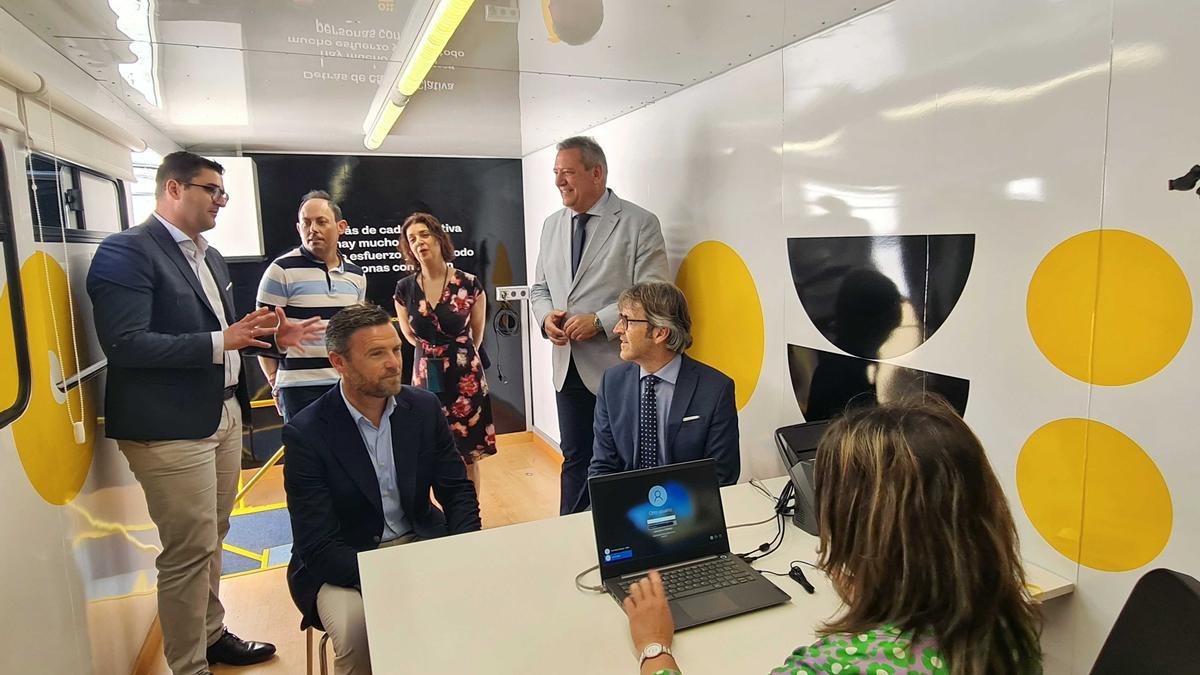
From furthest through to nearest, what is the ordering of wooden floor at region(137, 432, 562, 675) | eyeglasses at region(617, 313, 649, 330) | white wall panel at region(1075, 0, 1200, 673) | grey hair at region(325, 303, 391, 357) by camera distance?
1. wooden floor at region(137, 432, 562, 675)
2. eyeglasses at region(617, 313, 649, 330)
3. grey hair at region(325, 303, 391, 357)
4. white wall panel at region(1075, 0, 1200, 673)

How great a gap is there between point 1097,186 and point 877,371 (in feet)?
2.83

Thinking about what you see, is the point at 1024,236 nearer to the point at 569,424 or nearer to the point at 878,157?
the point at 878,157

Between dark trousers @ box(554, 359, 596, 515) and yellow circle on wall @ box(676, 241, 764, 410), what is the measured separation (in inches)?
25.9

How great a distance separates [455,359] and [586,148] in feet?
3.45

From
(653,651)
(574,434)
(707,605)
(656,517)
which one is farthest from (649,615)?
(574,434)

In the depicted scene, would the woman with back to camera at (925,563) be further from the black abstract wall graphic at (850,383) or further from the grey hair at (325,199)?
the grey hair at (325,199)

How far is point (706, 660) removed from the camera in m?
1.29

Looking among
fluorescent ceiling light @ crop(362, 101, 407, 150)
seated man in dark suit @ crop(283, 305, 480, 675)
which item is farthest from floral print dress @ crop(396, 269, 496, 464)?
fluorescent ceiling light @ crop(362, 101, 407, 150)

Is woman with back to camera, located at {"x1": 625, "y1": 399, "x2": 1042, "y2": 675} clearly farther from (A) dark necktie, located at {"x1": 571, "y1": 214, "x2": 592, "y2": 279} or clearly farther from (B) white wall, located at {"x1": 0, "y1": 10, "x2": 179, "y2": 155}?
(B) white wall, located at {"x1": 0, "y1": 10, "x2": 179, "y2": 155}

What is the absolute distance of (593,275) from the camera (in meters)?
2.81

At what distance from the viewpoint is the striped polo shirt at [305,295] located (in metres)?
2.34

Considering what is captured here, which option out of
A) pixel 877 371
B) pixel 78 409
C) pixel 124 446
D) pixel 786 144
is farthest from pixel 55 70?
pixel 877 371

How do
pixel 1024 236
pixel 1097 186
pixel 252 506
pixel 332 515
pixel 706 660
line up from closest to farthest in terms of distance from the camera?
pixel 706 660, pixel 1097 186, pixel 1024 236, pixel 332 515, pixel 252 506

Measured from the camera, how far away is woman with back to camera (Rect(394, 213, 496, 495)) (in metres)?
2.50
